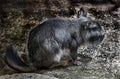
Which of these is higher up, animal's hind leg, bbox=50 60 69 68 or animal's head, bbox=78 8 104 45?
animal's head, bbox=78 8 104 45

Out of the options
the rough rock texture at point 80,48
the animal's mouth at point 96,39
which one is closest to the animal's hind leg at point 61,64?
the rough rock texture at point 80,48

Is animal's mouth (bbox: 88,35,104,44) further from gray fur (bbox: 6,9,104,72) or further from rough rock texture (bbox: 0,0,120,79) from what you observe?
rough rock texture (bbox: 0,0,120,79)

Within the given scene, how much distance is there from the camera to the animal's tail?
6699 millimetres

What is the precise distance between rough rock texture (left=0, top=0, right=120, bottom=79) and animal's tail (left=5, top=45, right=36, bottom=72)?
0.26 m

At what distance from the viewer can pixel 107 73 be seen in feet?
22.3

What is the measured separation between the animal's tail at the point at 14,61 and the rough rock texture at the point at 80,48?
0.26m

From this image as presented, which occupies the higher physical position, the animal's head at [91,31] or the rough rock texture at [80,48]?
the animal's head at [91,31]

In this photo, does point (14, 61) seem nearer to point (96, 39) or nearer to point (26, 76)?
point (26, 76)

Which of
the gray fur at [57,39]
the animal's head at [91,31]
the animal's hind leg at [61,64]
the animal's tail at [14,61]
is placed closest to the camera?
the animal's tail at [14,61]

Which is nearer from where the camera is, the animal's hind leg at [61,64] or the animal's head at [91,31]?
the animal's hind leg at [61,64]

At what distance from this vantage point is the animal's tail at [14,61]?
670cm

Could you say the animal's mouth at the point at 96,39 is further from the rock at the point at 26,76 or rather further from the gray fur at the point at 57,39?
the rock at the point at 26,76

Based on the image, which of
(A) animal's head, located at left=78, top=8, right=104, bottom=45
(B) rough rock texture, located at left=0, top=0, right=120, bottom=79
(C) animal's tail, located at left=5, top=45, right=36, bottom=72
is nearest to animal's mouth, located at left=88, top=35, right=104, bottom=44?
(A) animal's head, located at left=78, top=8, right=104, bottom=45

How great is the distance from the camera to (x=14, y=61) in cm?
674
